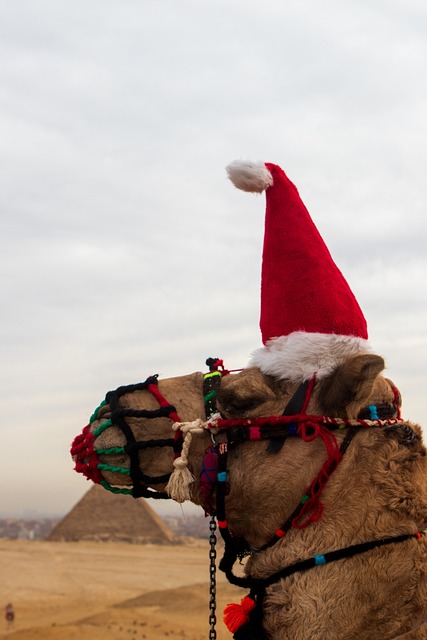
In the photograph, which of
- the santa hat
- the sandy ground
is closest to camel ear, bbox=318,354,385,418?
the santa hat

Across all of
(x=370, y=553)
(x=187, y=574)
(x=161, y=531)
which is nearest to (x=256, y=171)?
(x=370, y=553)

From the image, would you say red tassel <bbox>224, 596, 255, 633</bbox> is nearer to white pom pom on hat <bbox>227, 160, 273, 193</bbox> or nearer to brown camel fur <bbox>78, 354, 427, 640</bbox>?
brown camel fur <bbox>78, 354, 427, 640</bbox>

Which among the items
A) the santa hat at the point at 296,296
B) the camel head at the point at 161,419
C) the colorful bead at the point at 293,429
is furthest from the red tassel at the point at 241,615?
the santa hat at the point at 296,296

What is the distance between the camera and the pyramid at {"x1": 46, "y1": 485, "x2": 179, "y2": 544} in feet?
184

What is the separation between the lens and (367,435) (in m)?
3.37

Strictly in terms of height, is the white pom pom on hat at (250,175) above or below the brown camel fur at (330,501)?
above

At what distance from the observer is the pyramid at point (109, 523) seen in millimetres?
56156

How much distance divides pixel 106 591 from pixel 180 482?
32735 millimetres

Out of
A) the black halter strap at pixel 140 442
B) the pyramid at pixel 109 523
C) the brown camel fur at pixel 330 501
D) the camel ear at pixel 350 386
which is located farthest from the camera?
the pyramid at pixel 109 523

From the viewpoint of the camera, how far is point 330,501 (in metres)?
3.25

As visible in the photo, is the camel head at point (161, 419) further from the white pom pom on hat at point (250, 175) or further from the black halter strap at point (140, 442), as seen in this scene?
the white pom pom on hat at point (250, 175)

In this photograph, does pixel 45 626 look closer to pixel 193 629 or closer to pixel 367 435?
pixel 193 629

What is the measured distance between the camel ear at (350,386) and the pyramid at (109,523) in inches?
2131

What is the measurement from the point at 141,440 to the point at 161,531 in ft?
182
